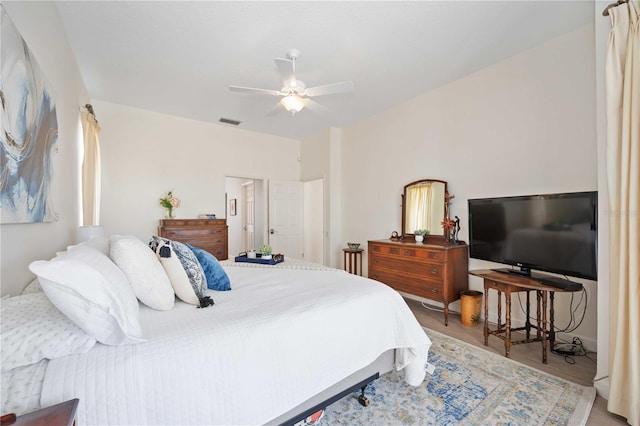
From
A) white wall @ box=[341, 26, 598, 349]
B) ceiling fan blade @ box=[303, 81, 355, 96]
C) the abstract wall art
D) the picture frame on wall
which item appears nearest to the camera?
the abstract wall art

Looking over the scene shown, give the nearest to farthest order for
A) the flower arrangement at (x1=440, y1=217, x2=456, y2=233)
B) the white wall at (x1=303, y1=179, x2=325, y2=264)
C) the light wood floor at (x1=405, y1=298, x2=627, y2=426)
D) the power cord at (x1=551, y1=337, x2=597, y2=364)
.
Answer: the light wood floor at (x1=405, y1=298, x2=627, y2=426) < the power cord at (x1=551, y1=337, x2=597, y2=364) < the flower arrangement at (x1=440, y1=217, x2=456, y2=233) < the white wall at (x1=303, y1=179, x2=325, y2=264)

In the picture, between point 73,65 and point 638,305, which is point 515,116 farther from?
point 73,65

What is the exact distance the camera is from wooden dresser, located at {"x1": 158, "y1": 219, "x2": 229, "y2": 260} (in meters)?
4.29

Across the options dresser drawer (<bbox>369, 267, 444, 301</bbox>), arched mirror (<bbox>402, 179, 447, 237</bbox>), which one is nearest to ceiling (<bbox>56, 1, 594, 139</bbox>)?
arched mirror (<bbox>402, 179, 447, 237</bbox>)

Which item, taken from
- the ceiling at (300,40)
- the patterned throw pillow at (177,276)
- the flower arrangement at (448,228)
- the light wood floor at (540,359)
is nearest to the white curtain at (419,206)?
the flower arrangement at (448,228)

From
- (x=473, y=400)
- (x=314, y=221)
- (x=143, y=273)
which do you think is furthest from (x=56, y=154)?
(x=314, y=221)

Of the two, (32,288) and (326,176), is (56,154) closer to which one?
(32,288)

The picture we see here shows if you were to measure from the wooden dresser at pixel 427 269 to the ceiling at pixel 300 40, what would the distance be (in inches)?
84.2

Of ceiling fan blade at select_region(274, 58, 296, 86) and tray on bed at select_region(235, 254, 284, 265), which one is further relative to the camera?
tray on bed at select_region(235, 254, 284, 265)

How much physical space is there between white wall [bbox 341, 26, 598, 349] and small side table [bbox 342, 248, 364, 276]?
49 centimetres

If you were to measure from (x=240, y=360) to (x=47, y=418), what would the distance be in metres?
0.60

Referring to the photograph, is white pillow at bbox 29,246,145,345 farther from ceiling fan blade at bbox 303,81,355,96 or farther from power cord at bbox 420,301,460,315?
power cord at bbox 420,301,460,315

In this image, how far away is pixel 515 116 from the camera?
10.1 feet

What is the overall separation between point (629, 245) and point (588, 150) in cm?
137
